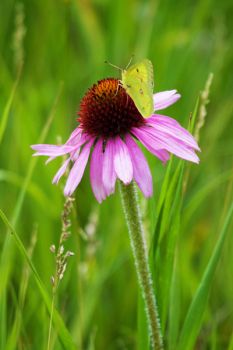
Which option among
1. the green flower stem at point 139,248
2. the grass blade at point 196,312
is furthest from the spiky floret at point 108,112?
the grass blade at point 196,312

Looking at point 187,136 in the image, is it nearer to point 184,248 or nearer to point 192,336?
point 192,336

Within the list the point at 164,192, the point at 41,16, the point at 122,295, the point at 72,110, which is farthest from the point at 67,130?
the point at 164,192

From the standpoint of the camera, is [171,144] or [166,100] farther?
[166,100]

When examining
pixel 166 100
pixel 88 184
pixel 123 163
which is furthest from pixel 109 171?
pixel 88 184

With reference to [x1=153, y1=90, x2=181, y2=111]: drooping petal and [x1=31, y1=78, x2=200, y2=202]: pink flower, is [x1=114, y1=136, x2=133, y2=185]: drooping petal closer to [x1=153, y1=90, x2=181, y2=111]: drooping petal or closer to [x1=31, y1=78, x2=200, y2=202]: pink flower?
[x1=31, y1=78, x2=200, y2=202]: pink flower

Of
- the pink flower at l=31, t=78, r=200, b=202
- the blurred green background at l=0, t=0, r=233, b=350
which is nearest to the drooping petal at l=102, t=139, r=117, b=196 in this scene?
the pink flower at l=31, t=78, r=200, b=202

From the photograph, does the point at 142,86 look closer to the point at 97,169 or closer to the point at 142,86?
the point at 142,86

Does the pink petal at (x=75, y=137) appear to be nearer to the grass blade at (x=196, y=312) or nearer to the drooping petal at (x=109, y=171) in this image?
the drooping petal at (x=109, y=171)
